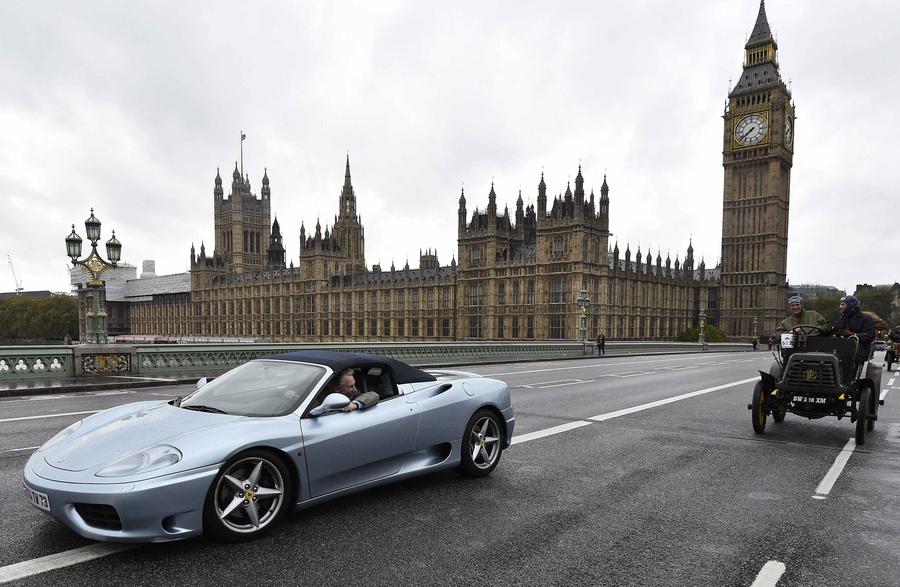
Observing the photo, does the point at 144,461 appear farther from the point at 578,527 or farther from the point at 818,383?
the point at 818,383

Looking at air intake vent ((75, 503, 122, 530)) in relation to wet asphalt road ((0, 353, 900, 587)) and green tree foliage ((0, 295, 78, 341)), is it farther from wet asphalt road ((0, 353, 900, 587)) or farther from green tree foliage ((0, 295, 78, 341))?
green tree foliage ((0, 295, 78, 341))

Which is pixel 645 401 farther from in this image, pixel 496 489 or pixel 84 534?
pixel 84 534

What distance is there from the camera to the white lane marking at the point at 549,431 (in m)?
7.67

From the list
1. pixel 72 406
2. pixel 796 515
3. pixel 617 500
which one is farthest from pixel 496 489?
pixel 72 406

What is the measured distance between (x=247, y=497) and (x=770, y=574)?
354cm

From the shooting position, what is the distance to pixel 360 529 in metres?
4.39

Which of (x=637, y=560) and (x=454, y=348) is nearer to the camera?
(x=637, y=560)

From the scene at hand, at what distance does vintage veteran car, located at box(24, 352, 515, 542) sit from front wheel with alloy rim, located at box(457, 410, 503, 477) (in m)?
0.01

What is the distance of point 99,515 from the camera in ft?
12.1

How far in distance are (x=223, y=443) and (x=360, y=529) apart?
1225 mm

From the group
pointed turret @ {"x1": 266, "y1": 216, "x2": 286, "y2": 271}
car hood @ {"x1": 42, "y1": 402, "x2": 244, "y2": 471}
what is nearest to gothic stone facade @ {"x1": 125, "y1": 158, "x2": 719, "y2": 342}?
pointed turret @ {"x1": 266, "y1": 216, "x2": 286, "y2": 271}

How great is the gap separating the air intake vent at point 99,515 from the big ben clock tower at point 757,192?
78927 mm

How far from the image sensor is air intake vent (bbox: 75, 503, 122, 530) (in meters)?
3.65

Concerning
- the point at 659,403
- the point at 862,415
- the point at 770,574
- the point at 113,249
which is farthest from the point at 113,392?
the point at 862,415
